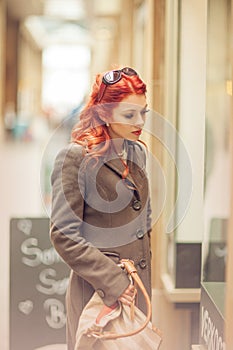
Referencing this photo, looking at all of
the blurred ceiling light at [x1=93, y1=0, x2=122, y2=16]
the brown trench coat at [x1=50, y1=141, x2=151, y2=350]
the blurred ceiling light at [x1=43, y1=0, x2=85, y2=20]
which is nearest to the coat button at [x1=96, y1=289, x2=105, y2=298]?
the brown trench coat at [x1=50, y1=141, x2=151, y2=350]

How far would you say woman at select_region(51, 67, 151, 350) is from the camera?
90 cm

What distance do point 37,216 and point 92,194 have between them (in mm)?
494

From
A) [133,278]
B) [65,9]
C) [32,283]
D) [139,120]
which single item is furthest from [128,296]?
[65,9]

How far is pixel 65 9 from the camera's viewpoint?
1597 millimetres

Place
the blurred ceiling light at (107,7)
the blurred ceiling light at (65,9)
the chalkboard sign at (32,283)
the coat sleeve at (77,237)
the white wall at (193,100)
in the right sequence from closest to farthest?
the coat sleeve at (77,237) → the white wall at (193,100) → the chalkboard sign at (32,283) → the blurred ceiling light at (107,7) → the blurred ceiling light at (65,9)

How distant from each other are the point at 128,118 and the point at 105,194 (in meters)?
0.11

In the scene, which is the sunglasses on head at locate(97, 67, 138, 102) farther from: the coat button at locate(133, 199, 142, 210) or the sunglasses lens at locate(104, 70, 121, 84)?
the coat button at locate(133, 199, 142, 210)

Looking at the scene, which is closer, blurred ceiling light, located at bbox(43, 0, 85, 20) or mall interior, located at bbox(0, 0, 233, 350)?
mall interior, located at bbox(0, 0, 233, 350)

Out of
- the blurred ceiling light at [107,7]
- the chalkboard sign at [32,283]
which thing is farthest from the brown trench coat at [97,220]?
the blurred ceiling light at [107,7]

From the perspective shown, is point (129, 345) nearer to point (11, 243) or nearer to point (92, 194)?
point (92, 194)

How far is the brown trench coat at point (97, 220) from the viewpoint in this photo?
90 cm

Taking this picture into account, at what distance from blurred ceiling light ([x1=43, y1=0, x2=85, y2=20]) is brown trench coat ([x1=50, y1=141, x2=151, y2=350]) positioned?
26.4 inches

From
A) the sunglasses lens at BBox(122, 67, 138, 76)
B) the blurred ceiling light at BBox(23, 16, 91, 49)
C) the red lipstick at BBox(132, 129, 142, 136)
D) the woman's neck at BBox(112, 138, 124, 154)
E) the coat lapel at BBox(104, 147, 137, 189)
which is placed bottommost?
the coat lapel at BBox(104, 147, 137, 189)

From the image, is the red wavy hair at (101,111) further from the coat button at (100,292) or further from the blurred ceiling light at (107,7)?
the blurred ceiling light at (107,7)
